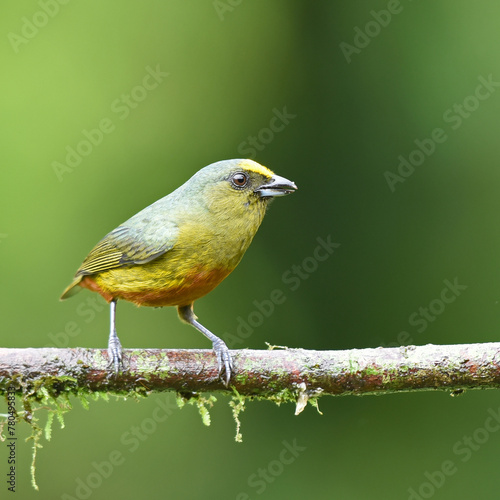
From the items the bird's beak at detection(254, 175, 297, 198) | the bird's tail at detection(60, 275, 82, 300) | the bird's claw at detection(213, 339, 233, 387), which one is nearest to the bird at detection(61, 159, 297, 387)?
the bird's beak at detection(254, 175, 297, 198)

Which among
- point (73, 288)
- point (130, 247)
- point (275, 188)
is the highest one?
point (275, 188)

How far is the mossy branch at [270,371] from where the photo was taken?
3480mm

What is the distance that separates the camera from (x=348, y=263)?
6.54 meters

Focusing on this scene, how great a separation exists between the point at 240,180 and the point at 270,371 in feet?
4.13

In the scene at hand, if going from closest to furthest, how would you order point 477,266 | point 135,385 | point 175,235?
point 135,385
point 175,235
point 477,266

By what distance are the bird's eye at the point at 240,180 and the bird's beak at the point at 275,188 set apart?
0.08 meters

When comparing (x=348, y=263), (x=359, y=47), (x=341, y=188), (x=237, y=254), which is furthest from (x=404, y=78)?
(x=237, y=254)

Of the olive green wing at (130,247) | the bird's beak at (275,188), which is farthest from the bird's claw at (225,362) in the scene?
the bird's beak at (275,188)

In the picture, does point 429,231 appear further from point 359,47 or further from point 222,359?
point 222,359

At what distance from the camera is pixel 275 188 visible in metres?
4.35

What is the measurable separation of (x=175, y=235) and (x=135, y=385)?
3.15 ft

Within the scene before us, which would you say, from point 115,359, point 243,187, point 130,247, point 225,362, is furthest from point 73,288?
point 225,362

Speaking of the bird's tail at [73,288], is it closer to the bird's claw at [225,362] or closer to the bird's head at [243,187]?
the bird's head at [243,187]

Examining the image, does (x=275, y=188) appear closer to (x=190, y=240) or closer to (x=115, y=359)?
(x=190, y=240)
